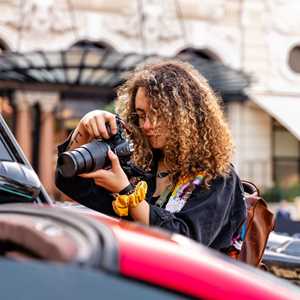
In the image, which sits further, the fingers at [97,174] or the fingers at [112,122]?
the fingers at [112,122]

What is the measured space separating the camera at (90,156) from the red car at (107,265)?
0.67 metres

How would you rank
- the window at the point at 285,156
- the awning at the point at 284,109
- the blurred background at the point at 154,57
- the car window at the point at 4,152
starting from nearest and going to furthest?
1. the car window at the point at 4,152
2. the blurred background at the point at 154,57
3. the awning at the point at 284,109
4. the window at the point at 285,156

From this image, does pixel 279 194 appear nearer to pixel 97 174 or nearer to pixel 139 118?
pixel 139 118

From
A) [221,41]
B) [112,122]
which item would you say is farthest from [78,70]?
[112,122]

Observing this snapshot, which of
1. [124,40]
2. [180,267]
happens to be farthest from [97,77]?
[180,267]

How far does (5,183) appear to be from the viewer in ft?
7.12

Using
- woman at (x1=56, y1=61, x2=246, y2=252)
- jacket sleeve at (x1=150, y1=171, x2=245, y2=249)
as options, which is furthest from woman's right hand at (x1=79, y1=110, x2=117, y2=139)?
jacket sleeve at (x1=150, y1=171, x2=245, y2=249)

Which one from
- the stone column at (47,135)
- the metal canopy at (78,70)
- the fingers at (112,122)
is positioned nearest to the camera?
the fingers at (112,122)

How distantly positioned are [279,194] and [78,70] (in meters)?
6.20

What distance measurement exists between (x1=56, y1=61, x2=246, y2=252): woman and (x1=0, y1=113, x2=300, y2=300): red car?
0.85m

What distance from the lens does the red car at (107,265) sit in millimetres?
1408

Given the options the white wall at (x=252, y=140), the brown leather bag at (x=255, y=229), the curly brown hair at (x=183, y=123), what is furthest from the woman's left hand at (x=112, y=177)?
the white wall at (x=252, y=140)

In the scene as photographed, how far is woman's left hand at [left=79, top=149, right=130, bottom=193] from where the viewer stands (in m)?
2.61

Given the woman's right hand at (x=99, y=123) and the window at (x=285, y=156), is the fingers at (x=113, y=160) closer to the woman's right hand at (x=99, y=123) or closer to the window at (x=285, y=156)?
the woman's right hand at (x=99, y=123)
